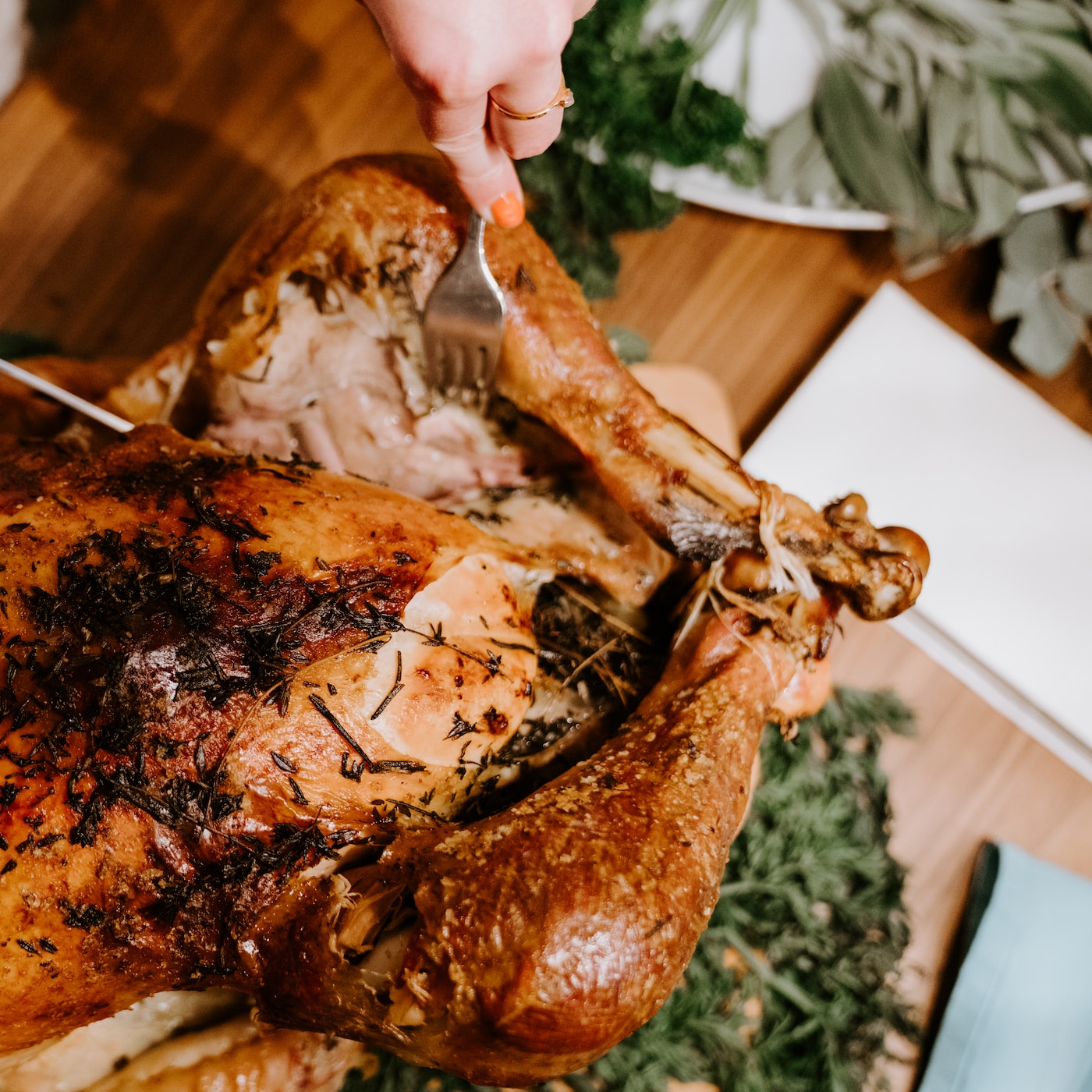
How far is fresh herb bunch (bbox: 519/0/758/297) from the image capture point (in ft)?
5.85

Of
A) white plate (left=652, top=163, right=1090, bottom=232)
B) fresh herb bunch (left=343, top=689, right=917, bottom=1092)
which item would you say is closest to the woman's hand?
white plate (left=652, top=163, right=1090, bottom=232)

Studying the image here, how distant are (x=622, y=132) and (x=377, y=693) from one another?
133 cm

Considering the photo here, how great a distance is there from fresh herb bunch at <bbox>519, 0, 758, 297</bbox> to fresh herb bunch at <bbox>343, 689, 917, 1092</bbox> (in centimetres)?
113

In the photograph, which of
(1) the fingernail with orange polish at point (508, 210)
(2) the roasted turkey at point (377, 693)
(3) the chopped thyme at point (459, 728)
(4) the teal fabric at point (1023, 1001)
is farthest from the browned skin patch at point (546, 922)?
(4) the teal fabric at point (1023, 1001)

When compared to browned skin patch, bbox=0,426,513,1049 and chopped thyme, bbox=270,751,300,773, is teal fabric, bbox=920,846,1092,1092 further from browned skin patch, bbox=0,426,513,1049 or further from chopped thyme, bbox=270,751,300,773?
chopped thyme, bbox=270,751,300,773

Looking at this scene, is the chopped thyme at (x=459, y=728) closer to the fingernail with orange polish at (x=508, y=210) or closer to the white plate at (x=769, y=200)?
the fingernail with orange polish at (x=508, y=210)

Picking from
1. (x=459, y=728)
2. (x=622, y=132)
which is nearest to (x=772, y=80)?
(x=622, y=132)

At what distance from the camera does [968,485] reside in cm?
191

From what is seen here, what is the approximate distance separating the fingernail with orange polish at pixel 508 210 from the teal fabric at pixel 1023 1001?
5.12 ft

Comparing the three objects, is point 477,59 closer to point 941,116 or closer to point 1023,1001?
point 941,116

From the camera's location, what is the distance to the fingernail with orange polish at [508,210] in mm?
1197

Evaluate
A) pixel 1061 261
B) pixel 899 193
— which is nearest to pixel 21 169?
pixel 899 193

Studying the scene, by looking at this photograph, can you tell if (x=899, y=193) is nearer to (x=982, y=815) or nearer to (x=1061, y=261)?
(x=1061, y=261)

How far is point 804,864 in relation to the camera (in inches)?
66.3
